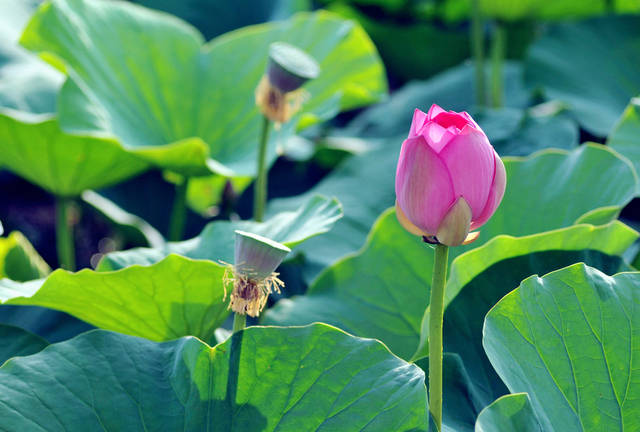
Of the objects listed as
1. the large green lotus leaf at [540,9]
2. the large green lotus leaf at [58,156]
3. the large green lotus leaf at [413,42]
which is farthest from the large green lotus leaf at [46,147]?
the large green lotus leaf at [413,42]

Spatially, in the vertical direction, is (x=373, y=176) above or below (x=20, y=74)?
below

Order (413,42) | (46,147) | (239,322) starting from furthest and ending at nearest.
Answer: (413,42) → (46,147) → (239,322)

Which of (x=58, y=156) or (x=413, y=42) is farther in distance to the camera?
(x=413, y=42)

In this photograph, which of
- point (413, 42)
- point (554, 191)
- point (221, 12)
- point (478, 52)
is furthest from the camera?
point (413, 42)

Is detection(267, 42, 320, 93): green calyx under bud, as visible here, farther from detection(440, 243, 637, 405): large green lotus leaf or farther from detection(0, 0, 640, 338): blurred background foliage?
detection(440, 243, 637, 405): large green lotus leaf

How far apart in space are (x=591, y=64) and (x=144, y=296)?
1353mm

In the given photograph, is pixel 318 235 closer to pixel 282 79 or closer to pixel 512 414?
pixel 282 79

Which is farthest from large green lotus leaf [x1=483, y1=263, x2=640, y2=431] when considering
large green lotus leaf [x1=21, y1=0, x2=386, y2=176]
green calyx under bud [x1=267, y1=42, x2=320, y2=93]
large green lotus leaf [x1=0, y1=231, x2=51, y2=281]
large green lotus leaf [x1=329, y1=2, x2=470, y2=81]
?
large green lotus leaf [x1=329, y1=2, x2=470, y2=81]

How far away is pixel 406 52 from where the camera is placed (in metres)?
2.41

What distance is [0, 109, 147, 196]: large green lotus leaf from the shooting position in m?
1.31

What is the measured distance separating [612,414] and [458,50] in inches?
70.9

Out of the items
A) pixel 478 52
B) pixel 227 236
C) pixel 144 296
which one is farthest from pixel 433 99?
pixel 144 296

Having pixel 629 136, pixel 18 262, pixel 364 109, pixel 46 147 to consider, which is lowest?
pixel 364 109

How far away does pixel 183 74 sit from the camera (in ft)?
5.13
